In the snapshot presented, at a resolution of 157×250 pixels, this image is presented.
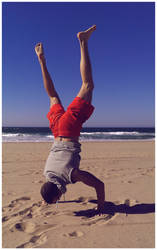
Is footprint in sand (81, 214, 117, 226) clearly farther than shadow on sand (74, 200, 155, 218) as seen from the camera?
No

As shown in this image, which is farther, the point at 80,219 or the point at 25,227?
the point at 80,219

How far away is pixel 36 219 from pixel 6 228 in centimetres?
41

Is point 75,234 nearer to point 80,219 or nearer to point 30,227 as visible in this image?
point 80,219

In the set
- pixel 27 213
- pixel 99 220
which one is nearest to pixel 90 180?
pixel 99 220

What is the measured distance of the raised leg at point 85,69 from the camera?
297cm

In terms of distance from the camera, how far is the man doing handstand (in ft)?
9.36

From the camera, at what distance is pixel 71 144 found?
9.93 ft

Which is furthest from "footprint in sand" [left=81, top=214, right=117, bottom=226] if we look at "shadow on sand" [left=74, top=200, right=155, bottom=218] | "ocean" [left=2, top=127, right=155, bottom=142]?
"ocean" [left=2, top=127, right=155, bottom=142]

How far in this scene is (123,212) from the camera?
324cm

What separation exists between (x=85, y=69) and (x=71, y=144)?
1077mm

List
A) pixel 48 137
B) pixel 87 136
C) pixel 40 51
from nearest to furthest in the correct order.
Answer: pixel 40 51 → pixel 48 137 → pixel 87 136

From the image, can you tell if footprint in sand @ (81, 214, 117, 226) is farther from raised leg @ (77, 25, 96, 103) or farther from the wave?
the wave

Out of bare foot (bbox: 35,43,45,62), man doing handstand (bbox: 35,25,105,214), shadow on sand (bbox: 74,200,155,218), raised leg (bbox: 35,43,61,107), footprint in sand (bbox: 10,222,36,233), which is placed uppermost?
bare foot (bbox: 35,43,45,62)

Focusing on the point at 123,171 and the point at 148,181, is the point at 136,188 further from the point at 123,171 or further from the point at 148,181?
the point at 123,171
